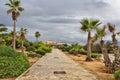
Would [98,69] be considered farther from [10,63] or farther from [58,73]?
[10,63]

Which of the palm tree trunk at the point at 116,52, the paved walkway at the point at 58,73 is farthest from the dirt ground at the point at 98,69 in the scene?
the palm tree trunk at the point at 116,52

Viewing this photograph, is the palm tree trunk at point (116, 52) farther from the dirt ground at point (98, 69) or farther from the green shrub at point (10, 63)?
the green shrub at point (10, 63)

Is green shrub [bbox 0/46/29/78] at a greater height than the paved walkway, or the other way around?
green shrub [bbox 0/46/29/78]

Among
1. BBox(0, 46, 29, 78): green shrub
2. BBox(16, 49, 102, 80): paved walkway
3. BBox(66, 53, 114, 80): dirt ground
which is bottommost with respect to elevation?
BBox(66, 53, 114, 80): dirt ground

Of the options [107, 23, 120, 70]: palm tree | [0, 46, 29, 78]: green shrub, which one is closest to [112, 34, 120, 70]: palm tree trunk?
[107, 23, 120, 70]: palm tree

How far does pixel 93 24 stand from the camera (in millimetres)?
41812

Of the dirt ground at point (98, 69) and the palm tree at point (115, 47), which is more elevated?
the palm tree at point (115, 47)

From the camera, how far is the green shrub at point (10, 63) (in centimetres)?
1984

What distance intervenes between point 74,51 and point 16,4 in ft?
85.6

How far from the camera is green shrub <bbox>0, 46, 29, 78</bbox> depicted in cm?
1984

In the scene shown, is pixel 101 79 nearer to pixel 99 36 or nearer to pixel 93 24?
pixel 99 36

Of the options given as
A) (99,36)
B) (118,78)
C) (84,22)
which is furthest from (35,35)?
(118,78)

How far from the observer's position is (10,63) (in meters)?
20.4

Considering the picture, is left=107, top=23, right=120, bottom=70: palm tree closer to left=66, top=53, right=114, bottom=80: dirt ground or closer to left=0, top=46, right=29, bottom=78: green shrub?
left=66, top=53, right=114, bottom=80: dirt ground
